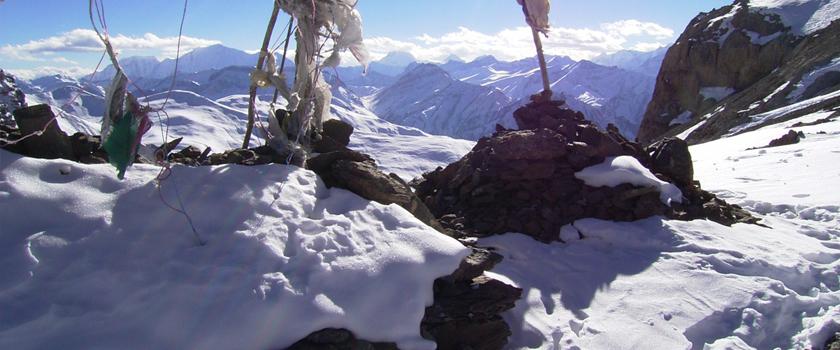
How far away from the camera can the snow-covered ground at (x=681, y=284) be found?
6223 millimetres

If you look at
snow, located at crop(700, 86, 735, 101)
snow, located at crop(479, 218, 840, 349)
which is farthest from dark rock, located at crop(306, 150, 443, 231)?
snow, located at crop(700, 86, 735, 101)

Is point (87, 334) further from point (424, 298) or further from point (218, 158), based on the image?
point (218, 158)

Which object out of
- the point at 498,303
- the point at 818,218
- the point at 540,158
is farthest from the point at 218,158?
the point at 818,218

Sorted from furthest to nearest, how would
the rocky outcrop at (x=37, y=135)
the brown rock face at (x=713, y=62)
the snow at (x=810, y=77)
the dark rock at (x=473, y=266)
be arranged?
the brown rock face at (x=713, y=62), the snow at (x=810, y=77), the rocky outcrop at (x=37, y=135), the dark rock at (x=473, y=266)

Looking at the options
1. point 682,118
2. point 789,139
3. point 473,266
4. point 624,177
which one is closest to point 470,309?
point 473,266

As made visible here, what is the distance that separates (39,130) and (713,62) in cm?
6572

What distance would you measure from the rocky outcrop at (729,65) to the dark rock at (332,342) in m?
46.0

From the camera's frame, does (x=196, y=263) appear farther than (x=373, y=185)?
No

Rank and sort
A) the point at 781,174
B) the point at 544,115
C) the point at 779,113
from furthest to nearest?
the point at 779,113
the point at 781,174
the point at 544,115

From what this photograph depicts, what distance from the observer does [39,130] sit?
615 centimetres

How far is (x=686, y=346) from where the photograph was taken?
595 centimetres

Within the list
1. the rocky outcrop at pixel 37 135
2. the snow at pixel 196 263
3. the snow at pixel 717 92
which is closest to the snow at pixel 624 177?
the snow at pixel 196 263

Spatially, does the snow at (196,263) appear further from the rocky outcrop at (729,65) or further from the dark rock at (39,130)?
the rocky outcrop at (729,65)

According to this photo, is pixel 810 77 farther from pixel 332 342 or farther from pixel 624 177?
pixel 332 342
